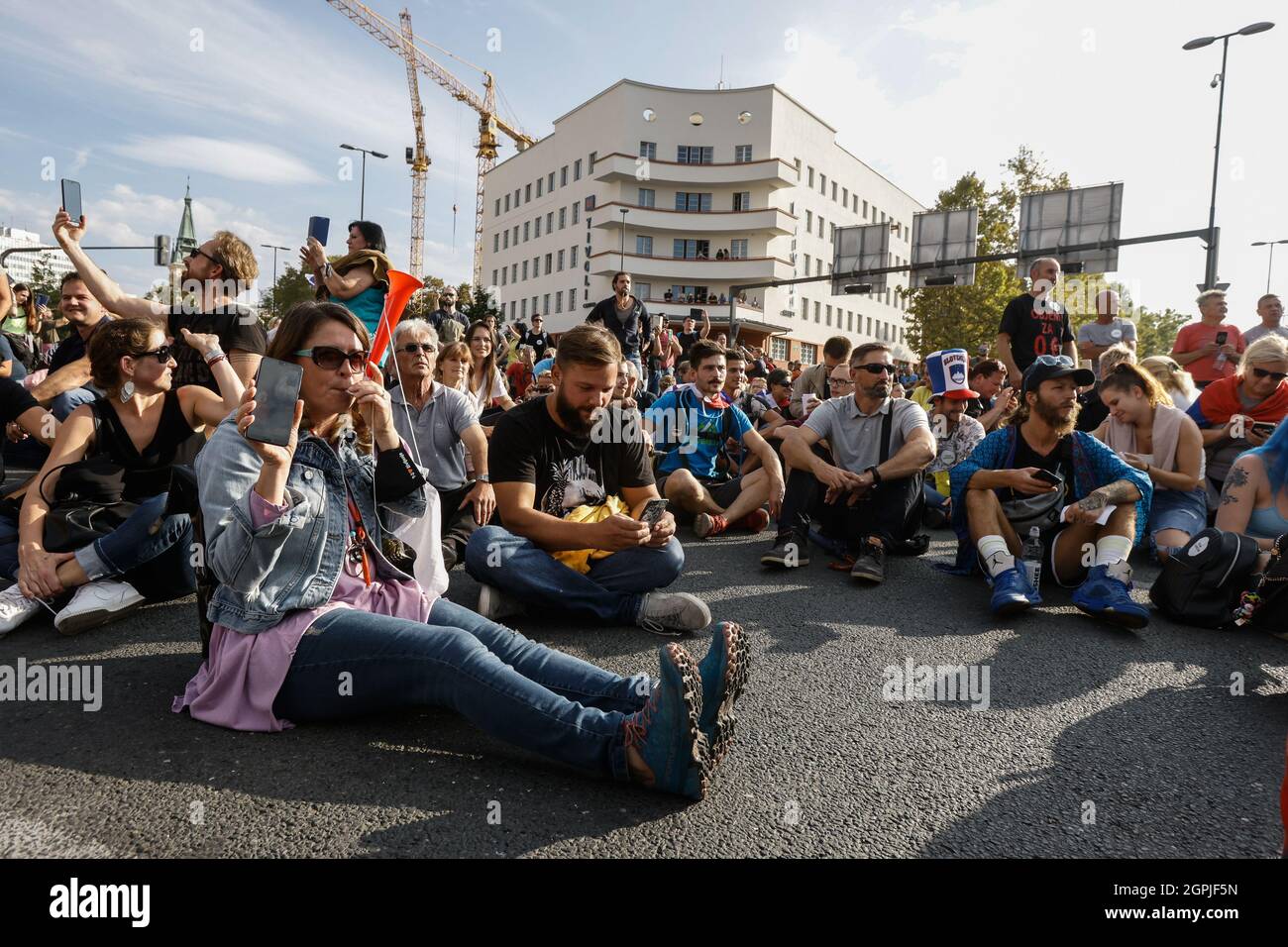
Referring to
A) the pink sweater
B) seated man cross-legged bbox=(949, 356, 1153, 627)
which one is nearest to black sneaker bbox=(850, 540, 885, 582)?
seated man cross-legged bbox=(949, 356, 1153, 627)

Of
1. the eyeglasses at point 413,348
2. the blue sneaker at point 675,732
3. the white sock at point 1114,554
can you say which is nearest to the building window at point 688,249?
the eyeglasses at point 413,348

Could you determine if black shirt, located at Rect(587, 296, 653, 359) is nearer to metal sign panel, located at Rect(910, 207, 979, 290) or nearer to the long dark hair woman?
the long dark hair woman

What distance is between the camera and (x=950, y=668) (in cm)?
345

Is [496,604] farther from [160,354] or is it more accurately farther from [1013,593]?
[1013,593]

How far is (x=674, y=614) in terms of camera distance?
149 inches

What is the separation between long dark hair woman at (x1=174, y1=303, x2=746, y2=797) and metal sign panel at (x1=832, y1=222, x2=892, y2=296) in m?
25.6

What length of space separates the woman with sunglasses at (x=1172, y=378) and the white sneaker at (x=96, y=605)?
7278 mm

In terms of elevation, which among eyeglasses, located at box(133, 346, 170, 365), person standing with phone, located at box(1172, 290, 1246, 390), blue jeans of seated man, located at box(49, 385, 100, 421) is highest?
person standing with phone, located at box(1172, 290, 1246, 390)

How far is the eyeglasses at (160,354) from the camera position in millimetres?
3764

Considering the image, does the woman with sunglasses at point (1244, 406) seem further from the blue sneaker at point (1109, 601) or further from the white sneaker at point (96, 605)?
the white sneaker at point (96, 605)

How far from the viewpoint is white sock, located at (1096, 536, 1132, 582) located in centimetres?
418

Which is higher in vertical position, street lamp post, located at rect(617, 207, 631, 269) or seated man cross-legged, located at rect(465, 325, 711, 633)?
street lamp post, located at rect(617, 207, 631, 269)

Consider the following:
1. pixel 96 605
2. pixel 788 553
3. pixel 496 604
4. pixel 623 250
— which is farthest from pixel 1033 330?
pixel 623 250

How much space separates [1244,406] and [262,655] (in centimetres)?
688
